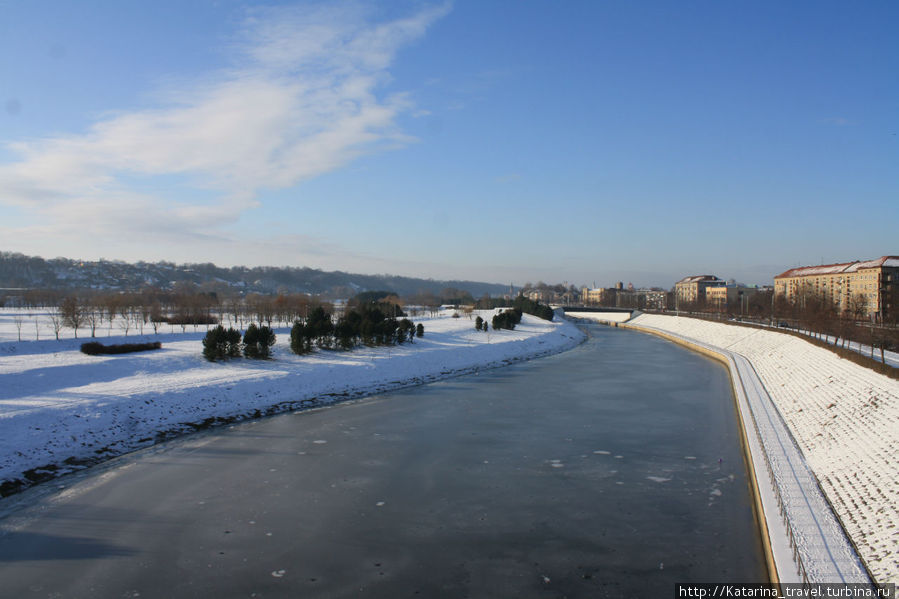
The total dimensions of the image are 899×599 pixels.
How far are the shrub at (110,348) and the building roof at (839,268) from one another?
317 ft

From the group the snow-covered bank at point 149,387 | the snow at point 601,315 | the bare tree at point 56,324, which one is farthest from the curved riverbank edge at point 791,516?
the snow at point 601,315

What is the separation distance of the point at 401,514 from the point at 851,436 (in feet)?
38.0

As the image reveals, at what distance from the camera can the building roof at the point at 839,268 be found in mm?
83812

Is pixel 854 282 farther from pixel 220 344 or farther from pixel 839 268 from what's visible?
pixel 220 344

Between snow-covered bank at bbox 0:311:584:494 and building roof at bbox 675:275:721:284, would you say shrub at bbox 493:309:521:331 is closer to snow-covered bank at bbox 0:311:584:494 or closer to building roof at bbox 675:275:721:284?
snow-covered bank at bbox 0:311:584:494

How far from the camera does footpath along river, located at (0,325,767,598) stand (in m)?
8.10

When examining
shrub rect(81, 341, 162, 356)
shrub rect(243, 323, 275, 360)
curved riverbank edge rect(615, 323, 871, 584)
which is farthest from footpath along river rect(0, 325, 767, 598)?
shrub rect(81, 341, 162, 356)

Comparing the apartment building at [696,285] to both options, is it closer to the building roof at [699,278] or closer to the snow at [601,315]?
the building roof at [699,278]

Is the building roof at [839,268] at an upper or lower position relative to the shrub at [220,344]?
upper

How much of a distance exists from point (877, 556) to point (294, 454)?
41.8 feet

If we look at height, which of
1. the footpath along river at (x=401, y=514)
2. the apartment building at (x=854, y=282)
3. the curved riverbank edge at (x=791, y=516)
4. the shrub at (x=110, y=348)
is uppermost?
the apartment building at (x=854, y=282)

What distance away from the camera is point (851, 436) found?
45.3ft

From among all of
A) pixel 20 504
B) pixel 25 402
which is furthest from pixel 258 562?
pixel 25 402

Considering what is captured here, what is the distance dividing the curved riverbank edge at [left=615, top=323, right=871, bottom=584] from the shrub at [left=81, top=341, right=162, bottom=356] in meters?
26.8
